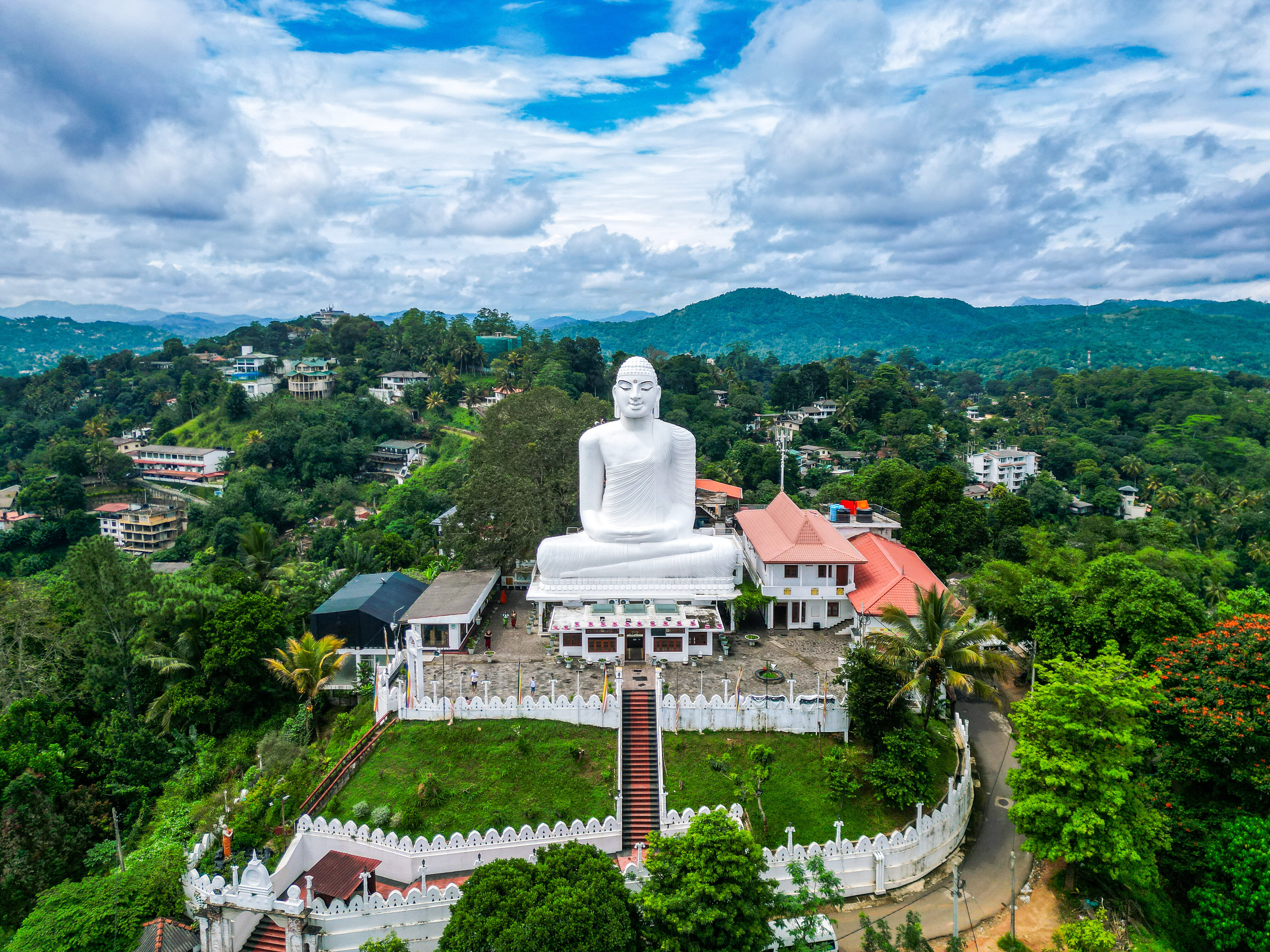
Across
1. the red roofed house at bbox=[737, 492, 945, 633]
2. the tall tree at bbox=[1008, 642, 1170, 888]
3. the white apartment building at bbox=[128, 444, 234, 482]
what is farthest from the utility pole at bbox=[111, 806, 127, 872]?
the white apartment building at bbox=[128, 444, 234, 482]

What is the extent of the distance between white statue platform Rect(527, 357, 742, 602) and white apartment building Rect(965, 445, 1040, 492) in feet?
163

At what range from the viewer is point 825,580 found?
23250mm

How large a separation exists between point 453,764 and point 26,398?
99.4 m

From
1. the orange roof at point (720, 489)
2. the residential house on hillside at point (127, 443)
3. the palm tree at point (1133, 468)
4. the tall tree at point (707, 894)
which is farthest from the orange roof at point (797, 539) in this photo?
the residential house on hillside at point (127, 443)

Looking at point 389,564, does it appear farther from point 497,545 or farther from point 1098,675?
point 1098,675

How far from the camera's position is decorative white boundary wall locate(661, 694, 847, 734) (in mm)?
17000

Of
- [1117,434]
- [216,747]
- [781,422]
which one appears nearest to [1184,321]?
[1117,434]

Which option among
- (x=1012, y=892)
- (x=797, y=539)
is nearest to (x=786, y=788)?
(x=1012, y=892)

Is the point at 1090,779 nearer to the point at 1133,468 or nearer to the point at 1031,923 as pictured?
the point at 1031,923

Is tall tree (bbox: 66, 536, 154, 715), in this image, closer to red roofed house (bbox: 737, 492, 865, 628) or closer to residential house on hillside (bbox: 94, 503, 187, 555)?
red roofed house (bbox: 737, 492, 865, 628)

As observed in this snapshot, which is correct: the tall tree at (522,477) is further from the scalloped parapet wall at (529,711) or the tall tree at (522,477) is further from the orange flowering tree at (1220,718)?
the orange flowering tree at (1220,718)

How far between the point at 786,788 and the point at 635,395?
11478 mm

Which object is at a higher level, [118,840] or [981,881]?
[981,881]

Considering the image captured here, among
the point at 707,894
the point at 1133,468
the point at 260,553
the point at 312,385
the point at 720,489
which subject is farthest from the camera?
the point at 312,385
